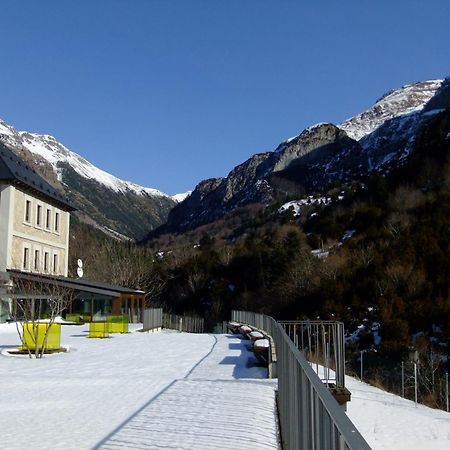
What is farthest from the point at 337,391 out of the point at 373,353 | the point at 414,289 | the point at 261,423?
the point at 414,289

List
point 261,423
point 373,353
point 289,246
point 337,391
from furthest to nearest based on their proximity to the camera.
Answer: point 289,246, point 373,353, point 337,391, point 261,423

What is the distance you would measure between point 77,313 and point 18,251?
21.1 ft

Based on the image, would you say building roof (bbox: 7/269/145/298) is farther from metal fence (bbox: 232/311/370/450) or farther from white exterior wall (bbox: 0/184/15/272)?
metal fence (bbox: 232/311/370/450)

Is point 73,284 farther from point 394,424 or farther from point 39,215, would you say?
point 394,424

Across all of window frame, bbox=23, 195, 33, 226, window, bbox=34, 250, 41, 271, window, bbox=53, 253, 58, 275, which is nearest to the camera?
window frame, bbox=23, 195, 33, 226

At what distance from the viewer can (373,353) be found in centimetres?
3722

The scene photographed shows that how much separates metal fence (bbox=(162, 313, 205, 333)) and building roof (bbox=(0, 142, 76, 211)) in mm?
12716

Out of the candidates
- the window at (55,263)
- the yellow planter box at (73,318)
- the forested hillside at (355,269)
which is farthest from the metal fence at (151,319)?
the forested hillside at (355,269)

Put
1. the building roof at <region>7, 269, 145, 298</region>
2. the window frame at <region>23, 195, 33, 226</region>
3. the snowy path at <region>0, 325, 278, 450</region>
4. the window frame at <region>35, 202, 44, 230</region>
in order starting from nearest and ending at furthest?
1. the snowy path at <region>0, 325, 278, 450</region>
2. the building roof at <region>7, 269, 145, 298</region>
3. the window frame at <region>23, 195, 33, 226</region>
4. the window frame at <region>35, 202, 44, 230</region>

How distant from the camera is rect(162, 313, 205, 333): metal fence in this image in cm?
4959

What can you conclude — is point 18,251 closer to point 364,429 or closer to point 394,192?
point 364,429

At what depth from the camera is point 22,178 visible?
38.3m

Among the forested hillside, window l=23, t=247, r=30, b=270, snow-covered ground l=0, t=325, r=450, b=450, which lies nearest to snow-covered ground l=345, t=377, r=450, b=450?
snow-covered ground l=0, t=325, r=450, b=450

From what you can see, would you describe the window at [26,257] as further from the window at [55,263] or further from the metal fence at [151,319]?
the metal fence at [151,319]
